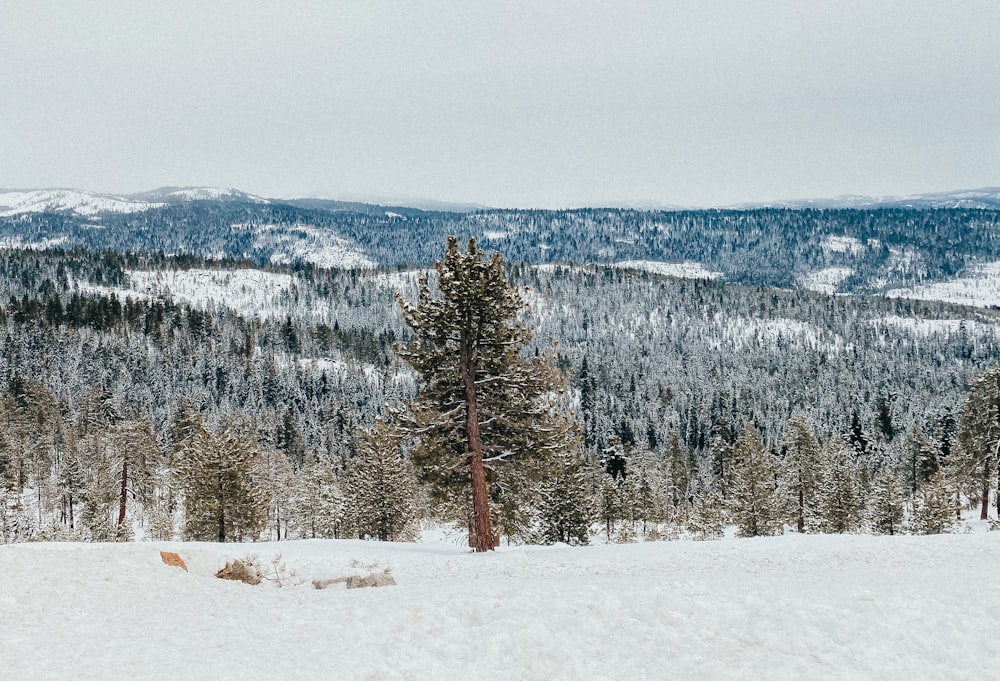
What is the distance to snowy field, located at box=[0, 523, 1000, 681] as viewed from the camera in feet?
24.8

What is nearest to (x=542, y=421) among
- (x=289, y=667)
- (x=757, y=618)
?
(x=757, y=618)

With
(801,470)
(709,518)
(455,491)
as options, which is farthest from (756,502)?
(455,491)

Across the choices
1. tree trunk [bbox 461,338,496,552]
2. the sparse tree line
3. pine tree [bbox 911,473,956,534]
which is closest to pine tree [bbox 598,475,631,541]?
the sparse tree line

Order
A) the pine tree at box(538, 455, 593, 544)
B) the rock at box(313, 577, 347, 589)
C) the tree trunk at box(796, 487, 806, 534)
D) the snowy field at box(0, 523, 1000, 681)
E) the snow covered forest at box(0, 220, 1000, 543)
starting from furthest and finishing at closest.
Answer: the tree trunk at box(796, 487, 806, 534) → the pine tree at box(538, 455, 593, 544) → the snow covered forest at box(0, 220, 1000, 543) → the rock at box(313, 577, 347, 589) → the snowy field at box(0, 523, 1000, 681)

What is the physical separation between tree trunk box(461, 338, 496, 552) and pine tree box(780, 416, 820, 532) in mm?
39285

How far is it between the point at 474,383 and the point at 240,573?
9284mm

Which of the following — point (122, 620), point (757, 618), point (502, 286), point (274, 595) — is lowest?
point (274, 595)

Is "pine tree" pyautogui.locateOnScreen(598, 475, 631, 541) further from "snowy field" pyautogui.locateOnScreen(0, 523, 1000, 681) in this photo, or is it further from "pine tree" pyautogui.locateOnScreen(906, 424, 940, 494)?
"snowy field" pyautogui.locateOnScreen(0, 523, 1000, 681)

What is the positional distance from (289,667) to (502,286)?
1507 centimetres

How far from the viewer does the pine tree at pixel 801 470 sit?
52.1m

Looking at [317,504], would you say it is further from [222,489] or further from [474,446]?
[474,446]

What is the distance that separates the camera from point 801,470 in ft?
174

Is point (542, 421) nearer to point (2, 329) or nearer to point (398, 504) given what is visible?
point (398, 504)

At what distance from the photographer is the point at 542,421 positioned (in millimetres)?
21672
